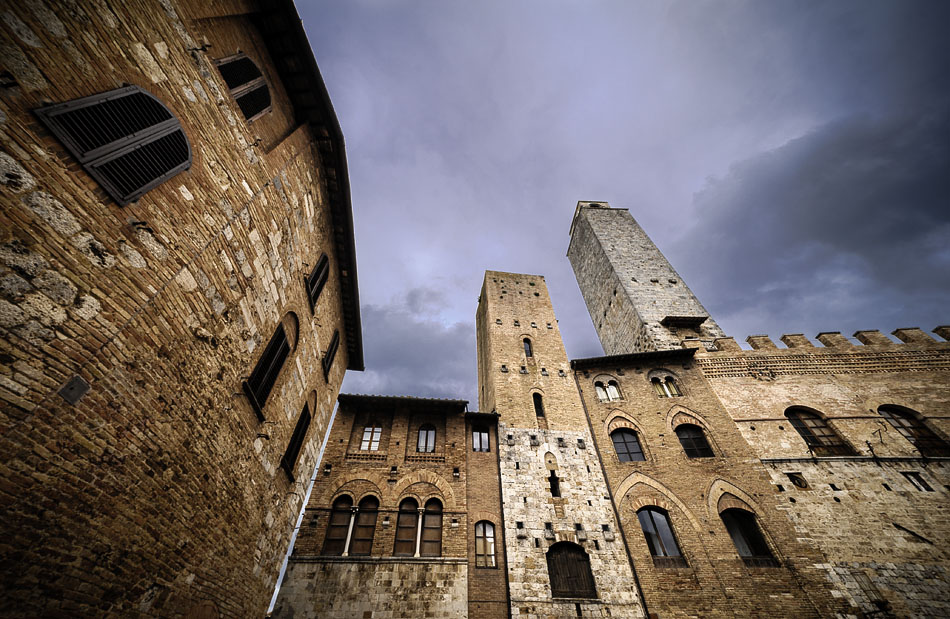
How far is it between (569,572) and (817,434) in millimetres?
10690

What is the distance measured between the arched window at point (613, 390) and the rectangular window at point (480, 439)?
565 cm

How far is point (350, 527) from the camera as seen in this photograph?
33.2 feet

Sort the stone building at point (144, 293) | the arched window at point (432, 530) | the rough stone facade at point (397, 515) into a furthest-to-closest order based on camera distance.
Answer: the arched window at point (432, 530)
the rough stone facade at point (397, 515)
the stone building at point (144, 293)

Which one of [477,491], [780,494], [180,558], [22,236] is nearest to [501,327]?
[477,491]

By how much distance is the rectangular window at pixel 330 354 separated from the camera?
413 inches

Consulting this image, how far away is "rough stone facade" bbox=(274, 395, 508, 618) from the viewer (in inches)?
351

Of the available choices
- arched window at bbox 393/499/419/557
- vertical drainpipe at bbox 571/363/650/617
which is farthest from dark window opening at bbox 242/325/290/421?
vertical drainpipe at bbox 571/363/650/617

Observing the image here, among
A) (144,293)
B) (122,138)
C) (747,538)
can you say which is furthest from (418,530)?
(122,138)

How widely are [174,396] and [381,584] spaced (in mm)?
8120

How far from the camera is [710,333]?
56.4 ft

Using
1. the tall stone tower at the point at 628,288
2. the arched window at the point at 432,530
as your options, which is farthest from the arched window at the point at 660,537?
the tall stone tower at the point at 628,288

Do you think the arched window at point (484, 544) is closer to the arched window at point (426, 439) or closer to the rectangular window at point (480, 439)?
the rectangular window at point (480, 439)

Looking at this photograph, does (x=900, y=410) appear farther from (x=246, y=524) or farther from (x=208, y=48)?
(x=208, y=48)

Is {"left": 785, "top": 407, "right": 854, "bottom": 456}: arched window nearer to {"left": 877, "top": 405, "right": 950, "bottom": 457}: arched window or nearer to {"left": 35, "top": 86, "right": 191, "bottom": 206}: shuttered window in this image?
{"left": 877, "top": 405, "right": 950, "bottom": 457}: arched window
